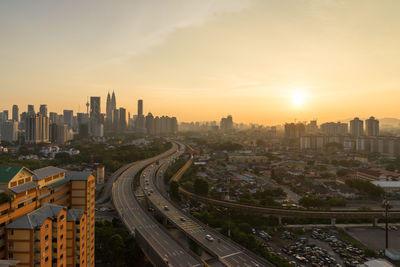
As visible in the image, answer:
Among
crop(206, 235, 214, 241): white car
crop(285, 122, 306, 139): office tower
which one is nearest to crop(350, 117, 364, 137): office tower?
crop(285, 122, 306, 139): office tower

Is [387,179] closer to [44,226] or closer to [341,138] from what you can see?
[44,226]

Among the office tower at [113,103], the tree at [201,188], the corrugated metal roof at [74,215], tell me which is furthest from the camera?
the office tower at [113,103]

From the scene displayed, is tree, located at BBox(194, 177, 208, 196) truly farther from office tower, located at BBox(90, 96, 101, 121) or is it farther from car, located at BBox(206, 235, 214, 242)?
office tower, located at BBox(90, 96, 101, 121)

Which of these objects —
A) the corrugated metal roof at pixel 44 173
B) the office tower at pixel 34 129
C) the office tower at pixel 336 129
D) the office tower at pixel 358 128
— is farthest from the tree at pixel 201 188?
the office tower at pixel 336 129

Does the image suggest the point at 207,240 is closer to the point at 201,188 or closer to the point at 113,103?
the point at 201,188

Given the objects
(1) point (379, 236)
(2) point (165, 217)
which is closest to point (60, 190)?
(2) point (165, 217)

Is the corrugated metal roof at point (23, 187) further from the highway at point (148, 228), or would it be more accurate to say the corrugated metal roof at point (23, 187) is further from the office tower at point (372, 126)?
the office tower at point (372, 126)

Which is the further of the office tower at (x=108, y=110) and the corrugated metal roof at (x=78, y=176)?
the office tower at (x=108, y=110)

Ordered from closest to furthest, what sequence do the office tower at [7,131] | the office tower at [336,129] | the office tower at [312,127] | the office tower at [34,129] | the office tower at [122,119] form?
the office tower at [34,129]
the office tower at [7,131]
the office tower at [336,129]
the office tower at [312,127]
the office tower at [122,119]
